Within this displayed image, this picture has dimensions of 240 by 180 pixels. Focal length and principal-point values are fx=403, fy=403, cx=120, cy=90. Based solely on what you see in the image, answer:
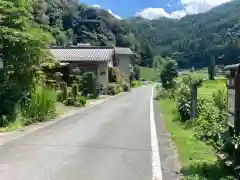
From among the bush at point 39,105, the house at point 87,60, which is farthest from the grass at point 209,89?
the house at point 87,60

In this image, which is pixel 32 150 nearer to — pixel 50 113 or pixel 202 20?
pixel 50 113

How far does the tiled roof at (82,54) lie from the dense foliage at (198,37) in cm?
3779

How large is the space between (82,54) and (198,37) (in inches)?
3978

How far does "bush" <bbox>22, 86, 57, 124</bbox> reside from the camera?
15.4m

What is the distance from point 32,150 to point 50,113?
8.07 metres

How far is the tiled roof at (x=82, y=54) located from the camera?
44.9 metres

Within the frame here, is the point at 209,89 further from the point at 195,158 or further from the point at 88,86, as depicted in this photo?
the point at 195,158

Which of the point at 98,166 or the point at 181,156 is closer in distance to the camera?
the point at 98,166

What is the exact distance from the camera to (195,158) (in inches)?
351

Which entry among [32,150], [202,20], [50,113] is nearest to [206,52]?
[202,20]

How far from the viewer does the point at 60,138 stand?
11.7 m

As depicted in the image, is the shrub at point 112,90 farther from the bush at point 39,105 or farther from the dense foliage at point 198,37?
the dense foliage at point 198,37

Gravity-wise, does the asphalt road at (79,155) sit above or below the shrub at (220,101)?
below

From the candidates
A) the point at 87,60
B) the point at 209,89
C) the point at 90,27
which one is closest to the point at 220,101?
the point at 209,89
